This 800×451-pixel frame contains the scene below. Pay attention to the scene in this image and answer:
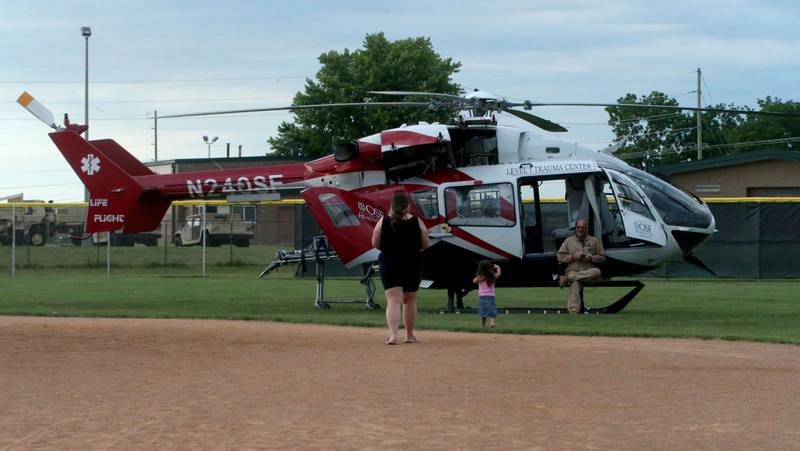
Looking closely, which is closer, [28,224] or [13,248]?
[13,248]

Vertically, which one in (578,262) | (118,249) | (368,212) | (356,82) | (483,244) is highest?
(356,82)

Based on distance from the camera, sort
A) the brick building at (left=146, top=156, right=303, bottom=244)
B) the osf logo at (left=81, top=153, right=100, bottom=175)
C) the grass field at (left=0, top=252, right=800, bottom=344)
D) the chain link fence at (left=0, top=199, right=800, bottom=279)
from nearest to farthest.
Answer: the grass field at (left=0, top=252, right=800, bottom=344) < the osf logo at (left=81, top=153, right=100, bottom=175) < the chain link fence at (left=0, top=199, right=800, bottom=279) < the brick building at (left=146, top=156, right=303, bottom=244)

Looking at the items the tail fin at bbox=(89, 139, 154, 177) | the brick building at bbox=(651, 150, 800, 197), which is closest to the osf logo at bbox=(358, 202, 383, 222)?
the tail fin at bbox=(89, 139, 154, 177)

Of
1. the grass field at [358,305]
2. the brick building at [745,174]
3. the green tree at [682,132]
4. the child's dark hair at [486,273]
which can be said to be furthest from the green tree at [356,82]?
the child's dark hair at [486,273]

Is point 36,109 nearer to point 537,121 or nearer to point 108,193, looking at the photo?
point 108,193

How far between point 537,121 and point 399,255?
643 cm

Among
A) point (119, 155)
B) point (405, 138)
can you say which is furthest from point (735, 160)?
point (119, 155)

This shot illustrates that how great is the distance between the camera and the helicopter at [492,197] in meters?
18.4

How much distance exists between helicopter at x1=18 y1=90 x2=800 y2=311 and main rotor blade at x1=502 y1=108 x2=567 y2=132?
21mm

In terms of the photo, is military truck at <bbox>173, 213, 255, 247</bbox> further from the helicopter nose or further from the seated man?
the helicopter nose

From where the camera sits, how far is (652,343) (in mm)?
12828

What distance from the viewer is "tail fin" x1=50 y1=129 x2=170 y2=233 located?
2097 cm

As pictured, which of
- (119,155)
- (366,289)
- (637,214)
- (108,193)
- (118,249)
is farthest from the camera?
(118,249)

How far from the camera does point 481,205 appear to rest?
18.7 metres
